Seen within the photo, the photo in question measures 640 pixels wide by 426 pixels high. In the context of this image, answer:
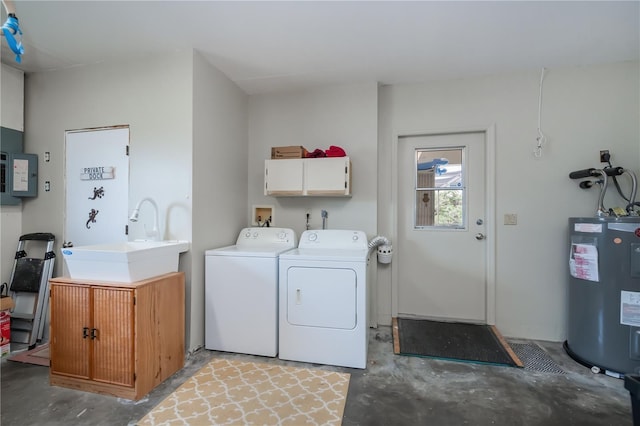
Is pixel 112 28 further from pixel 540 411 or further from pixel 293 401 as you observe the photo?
pixel 540 411

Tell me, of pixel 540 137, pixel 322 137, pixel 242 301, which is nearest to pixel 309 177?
pixel 322 137

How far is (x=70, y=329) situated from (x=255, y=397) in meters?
1.32

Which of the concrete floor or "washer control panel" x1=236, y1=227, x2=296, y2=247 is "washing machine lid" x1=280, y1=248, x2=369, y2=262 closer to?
"washer control panel" x1=236, y1=227, x2=296, y2=247

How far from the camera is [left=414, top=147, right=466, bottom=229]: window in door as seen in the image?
296cm

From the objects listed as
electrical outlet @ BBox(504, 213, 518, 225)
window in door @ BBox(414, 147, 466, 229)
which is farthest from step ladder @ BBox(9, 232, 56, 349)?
electrical outlet @ BBox(504, 213, 518, 225)

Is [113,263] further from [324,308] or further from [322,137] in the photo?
[322,137]

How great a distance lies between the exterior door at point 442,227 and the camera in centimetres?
289

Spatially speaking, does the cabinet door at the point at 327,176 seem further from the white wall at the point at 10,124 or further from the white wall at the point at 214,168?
the white wall at the point at 10,124

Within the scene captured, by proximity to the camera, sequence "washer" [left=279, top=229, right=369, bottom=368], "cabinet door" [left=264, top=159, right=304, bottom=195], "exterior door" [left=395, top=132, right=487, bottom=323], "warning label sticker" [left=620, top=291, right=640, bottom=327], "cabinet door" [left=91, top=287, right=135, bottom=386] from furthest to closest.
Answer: "exterior door" [left=395, top=132, right=487, bottom=323], "cabinet door" [left=264, top=159, right=304, bottom=195], "washer" [left=279, top=229, right=369, bottom=368], "warning label sticker" [left=620, top=291, right=640, bottom=327], "cabinet door" [left=91, top=287, right=135, bottom=386]

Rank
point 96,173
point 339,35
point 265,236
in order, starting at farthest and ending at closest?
point 265,236, point 96,173, point 339,35

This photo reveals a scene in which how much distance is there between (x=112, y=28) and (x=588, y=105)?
404 cm

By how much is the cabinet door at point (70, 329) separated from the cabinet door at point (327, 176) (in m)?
1.86

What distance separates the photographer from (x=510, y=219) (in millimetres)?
2732

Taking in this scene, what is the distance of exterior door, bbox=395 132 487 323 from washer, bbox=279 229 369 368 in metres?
1.03
